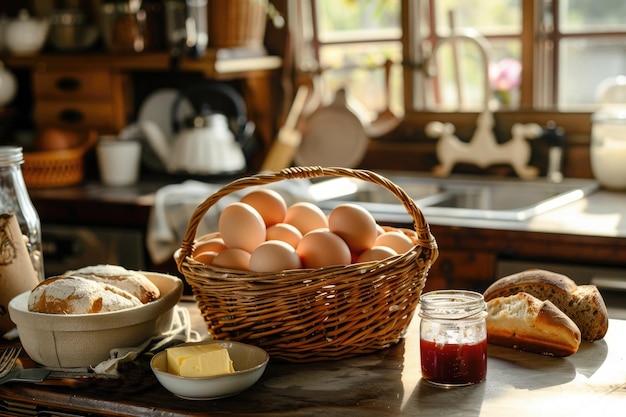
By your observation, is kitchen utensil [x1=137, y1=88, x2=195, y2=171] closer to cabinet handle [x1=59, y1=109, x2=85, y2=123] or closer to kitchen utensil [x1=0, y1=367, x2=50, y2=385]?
cabinet handle [x1=59, y1=109, x2=85, y2=123]

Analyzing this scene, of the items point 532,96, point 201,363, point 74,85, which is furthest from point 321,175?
point 74,85

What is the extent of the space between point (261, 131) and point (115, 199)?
806mm

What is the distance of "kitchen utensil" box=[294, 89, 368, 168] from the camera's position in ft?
11.6

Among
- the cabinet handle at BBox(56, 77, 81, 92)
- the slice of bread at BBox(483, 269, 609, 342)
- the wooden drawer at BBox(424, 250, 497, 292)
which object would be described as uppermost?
the cabinet handle at BBox(56, 77, 81, 92)

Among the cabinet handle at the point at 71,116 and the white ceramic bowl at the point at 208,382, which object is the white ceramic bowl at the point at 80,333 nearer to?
the white ceramic bowl at the point at 208,382

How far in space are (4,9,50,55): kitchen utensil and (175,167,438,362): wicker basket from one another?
257 cm

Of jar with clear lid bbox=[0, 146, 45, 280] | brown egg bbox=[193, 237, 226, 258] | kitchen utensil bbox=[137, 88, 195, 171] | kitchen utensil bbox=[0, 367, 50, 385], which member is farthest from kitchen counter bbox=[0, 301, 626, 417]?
kitchen utensil bbox=[137, 88, 195, 171]

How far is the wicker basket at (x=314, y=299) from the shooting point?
1436 millimetres

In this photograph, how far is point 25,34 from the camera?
12.5 ft

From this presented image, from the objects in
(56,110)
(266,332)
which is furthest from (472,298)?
(56,110)

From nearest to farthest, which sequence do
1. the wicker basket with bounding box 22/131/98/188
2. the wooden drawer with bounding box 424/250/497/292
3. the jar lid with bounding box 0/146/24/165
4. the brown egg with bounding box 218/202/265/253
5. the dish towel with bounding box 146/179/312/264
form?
1. the brown egg with bounding box 218/202/265/253
2. the jar lid with bounding box 0/146/24/165
3. the wooden drawer with bounding box 424/250/497/292
4. the dish towel with bounding box 146/179/312/264
5. the wicker basket with bounding box 22/131/98/188

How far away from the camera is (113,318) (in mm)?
1463

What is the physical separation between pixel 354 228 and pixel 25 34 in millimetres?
2669

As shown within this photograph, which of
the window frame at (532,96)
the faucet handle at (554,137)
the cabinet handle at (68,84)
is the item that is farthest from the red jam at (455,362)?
the cabinet handle at (68,84)
